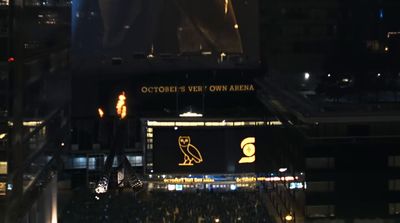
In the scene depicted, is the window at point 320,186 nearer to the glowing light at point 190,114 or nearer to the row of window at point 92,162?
the glowing light at point 190,114

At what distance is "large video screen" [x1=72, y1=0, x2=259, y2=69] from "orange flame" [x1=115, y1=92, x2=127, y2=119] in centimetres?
109

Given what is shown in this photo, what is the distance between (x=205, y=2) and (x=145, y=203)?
578 centimetres

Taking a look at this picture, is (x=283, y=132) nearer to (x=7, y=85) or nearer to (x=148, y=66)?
(x=148, y=66)

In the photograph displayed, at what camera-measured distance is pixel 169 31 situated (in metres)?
16.7

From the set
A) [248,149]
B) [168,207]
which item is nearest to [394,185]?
[168,207]

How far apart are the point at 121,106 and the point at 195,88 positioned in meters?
1.84

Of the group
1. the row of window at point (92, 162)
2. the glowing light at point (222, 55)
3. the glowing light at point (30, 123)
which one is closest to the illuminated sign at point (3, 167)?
the glowing light at point (30, 123)

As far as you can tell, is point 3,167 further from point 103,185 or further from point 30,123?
point 103,185

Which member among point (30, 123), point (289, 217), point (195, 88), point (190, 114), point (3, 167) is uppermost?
point (195, 88)

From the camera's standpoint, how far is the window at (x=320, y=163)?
1056 cm

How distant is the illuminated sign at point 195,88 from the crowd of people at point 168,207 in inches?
104

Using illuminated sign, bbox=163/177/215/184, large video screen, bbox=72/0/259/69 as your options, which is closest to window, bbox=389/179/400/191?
illuminated sign, bbox=163/177/215/184

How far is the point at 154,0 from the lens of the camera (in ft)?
55.1

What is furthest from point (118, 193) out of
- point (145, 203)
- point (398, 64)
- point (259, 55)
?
point (398, 64)
